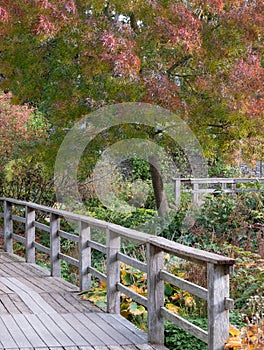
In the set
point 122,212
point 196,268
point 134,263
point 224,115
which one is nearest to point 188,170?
point 122,212

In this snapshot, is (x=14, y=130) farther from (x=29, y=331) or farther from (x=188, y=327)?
(x=188, y=327)

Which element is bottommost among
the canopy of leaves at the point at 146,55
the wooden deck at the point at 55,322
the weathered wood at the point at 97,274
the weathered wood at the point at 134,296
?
the wooden deck at the point at 55,322

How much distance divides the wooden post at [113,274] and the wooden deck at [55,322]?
125 mm

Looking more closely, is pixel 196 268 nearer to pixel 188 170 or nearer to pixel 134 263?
pixel 134 263

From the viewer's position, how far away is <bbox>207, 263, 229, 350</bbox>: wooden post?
4293mm

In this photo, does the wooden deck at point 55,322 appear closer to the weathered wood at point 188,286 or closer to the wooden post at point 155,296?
the wooden post at point 155,296

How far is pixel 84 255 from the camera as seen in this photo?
7.32 m

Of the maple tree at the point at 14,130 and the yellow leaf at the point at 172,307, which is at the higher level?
the maple tree at the point at 14,130

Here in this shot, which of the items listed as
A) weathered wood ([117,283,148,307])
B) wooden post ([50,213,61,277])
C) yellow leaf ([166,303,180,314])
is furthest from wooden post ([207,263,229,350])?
wooden post ([50,213,61,277])

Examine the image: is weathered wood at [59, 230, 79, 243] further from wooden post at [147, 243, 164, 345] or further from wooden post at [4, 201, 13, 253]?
wooden post at [4, 201, 13, 253]

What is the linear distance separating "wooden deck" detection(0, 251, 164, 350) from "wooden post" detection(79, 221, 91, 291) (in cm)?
17

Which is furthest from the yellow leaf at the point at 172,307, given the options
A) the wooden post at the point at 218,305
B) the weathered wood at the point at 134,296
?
the wooden post at the point at 218,305

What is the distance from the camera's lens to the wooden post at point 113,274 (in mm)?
6328

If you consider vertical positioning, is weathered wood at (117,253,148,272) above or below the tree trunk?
below
